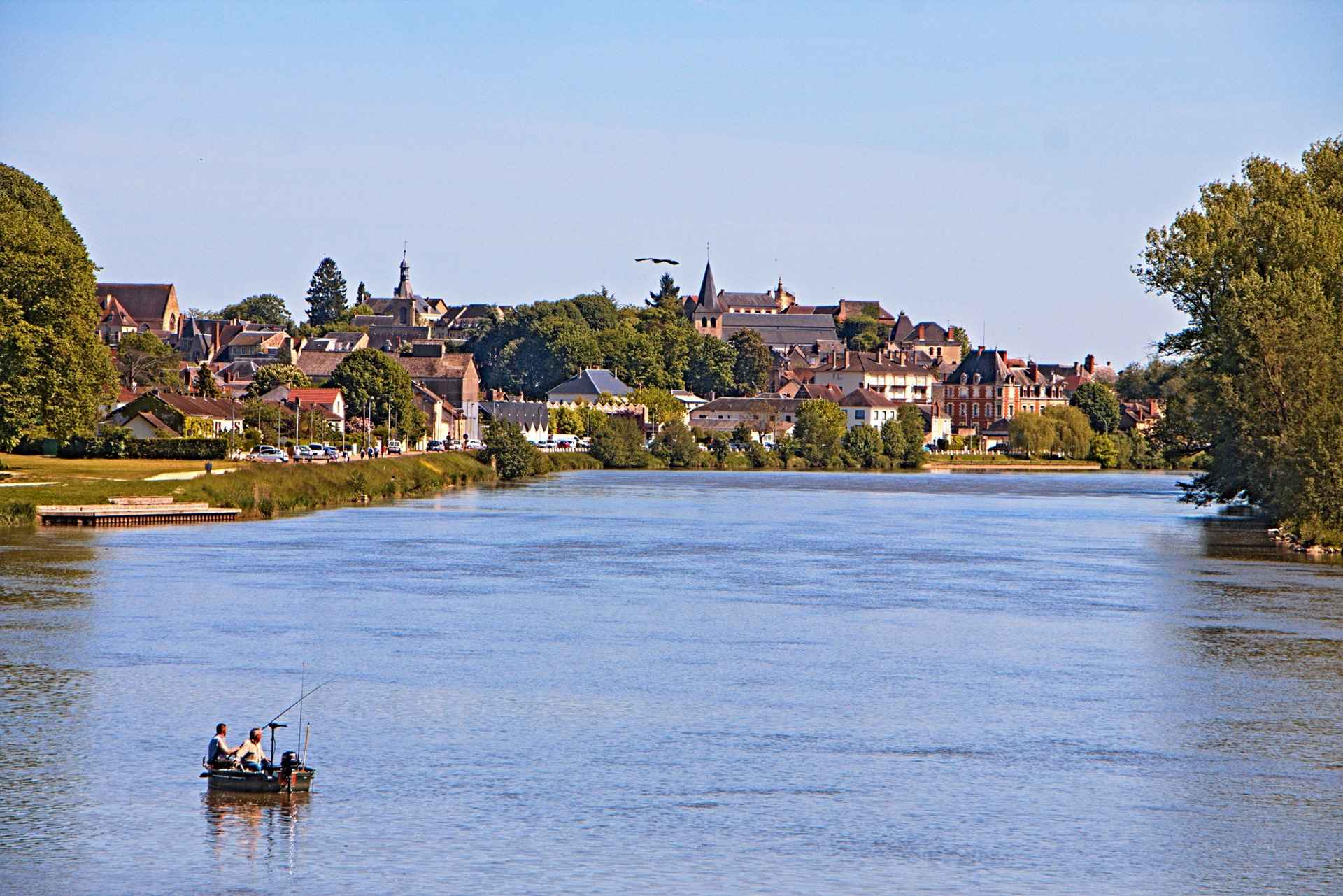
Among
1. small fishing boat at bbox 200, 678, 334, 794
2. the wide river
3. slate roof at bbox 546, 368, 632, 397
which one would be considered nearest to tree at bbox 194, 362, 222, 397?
slate roof at bbox 546, 368, 632, 397

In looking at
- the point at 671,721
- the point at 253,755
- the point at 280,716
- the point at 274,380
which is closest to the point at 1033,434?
the point at 274,380

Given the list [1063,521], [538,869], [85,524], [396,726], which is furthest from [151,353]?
[538,869]

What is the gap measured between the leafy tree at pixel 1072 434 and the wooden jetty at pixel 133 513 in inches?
4508

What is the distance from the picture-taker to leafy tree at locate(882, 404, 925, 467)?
162125 mm

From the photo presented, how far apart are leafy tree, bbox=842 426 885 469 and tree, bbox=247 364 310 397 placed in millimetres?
54096

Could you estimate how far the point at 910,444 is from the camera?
535ft

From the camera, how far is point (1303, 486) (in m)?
56.4

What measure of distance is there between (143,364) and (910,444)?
7750 cm

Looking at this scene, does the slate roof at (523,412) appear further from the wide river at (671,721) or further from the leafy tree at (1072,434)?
the wide river at (671,721)

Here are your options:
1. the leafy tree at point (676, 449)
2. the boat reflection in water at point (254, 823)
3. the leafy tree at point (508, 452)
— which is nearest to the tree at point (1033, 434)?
the leafy tree at point (676, 449)

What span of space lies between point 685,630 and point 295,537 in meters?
26.0

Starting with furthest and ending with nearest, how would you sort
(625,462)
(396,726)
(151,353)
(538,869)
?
(625,462), (151,353), (396,726), (538,869)

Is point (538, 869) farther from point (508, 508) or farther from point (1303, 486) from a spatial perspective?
point (508, 508)

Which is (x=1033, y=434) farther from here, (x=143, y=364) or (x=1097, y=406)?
(x=143, y=364)
